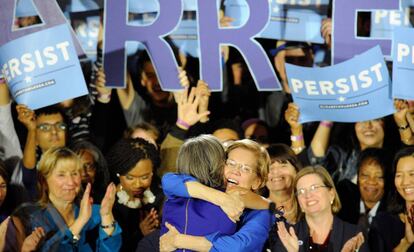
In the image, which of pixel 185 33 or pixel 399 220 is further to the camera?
pixel 185 33

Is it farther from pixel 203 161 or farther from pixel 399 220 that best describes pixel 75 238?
pixel 399 220

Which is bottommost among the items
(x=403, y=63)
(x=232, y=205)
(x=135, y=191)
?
(x=135, y=191)

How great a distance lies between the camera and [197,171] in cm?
426

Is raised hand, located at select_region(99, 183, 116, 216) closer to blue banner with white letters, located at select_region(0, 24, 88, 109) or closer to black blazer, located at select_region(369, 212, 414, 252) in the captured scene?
blue banner with white letters, located at select_region(0, 24, 88, 109)

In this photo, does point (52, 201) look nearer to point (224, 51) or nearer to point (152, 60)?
point (152, 60)

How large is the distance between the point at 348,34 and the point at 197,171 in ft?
5.78

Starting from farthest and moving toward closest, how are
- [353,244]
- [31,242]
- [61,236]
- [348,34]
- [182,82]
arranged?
[182,82] < [348,34] < [61,236] < [31,242] < [353,244]

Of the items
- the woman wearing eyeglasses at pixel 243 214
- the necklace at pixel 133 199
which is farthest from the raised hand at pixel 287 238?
the necklace at pixel 133 199

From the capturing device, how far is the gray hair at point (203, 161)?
425 cm

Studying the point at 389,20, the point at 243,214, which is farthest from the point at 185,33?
the point at 243,214

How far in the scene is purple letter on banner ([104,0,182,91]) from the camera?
5734 millimetres

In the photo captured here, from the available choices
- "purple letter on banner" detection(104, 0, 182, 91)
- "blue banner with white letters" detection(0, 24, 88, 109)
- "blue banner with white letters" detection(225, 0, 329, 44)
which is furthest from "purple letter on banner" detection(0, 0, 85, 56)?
"blue banner with white letters" detection(225, 0, 329, 44)

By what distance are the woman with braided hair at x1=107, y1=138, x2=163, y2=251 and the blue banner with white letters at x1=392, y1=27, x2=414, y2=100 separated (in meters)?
1.39

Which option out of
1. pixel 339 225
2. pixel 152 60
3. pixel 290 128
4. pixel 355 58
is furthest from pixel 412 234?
pixel 152 60
